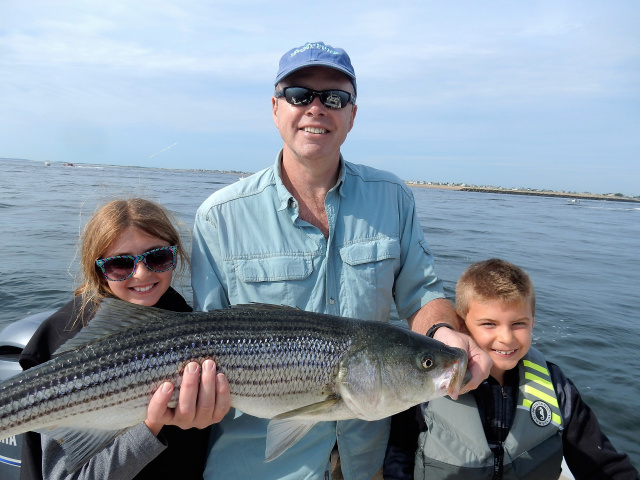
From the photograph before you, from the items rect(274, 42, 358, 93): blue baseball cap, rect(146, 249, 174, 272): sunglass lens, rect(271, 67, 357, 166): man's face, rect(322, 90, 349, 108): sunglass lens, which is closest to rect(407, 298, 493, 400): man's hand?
rect(271, 67, 357, 166): man's face

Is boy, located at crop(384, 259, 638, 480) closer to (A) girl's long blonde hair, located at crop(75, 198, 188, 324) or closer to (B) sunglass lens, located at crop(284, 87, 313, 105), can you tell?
(B) sunglass lens, located at crop(284, 87, 313, 105)

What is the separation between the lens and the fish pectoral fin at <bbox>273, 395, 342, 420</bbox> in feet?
9.71

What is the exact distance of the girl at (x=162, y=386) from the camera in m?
2.92

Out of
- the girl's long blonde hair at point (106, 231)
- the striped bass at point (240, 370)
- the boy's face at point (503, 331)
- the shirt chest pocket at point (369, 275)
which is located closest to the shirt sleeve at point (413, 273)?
the shirt chest pocket at point (369, 275)

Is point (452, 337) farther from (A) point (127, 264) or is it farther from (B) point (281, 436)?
(A) point (127, 264)

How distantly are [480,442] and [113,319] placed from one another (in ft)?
10.2

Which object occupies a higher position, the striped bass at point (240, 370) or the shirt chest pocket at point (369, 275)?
the shirt chest pocket at point (369, 275)

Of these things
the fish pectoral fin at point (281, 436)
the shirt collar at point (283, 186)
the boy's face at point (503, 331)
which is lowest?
the fish pectoral fin at point (281, 436)

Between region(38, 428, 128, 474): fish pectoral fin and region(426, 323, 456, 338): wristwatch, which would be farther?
region(426, 323, 456, 338): wristwatch

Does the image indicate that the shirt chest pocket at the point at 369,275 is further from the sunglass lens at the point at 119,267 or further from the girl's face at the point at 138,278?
the sunglass lens at the point at 119,267

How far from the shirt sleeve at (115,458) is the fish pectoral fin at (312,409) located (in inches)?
35.2

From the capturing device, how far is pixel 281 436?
3035mm

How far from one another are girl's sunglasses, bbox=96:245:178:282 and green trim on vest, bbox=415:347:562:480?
2762 mm

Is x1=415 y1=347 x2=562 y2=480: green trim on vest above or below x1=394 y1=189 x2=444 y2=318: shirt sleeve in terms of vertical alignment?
below
